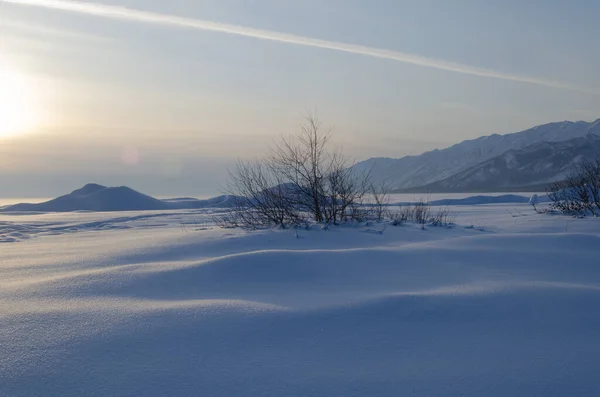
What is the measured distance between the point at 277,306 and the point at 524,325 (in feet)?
5.48

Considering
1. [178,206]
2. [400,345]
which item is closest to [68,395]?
[400,345]

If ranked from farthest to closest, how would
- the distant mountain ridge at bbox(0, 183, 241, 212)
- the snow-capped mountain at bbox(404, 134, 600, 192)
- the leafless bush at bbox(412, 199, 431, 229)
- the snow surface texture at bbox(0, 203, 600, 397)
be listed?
the snow-capped mountain at bbox(404, 134, 600, 192) → the distant mountain ridge at bbox(0, 183, 241, 212) → the leafless bush at bbox(412, 199, 431, 229) → the snow surface texture at bbox(0, 203, 600, 397)

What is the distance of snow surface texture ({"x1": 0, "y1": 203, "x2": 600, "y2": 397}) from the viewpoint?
2264 mm

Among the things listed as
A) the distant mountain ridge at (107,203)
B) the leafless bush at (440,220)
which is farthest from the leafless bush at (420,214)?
the distant mountain ridge at (107,203)

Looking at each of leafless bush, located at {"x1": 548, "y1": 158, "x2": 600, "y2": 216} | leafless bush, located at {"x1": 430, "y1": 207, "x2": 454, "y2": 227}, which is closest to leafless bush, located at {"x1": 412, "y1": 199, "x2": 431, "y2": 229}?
leafless bush, located at {"x1": 430, "y1": 207, "x2": 454, "y2": 227}

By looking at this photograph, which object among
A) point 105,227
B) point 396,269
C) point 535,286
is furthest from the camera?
point 105,227

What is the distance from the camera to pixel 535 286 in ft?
12.1

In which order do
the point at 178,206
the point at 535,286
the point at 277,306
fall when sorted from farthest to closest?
the point at 178,206, the point at 535,286, the point at 277,306

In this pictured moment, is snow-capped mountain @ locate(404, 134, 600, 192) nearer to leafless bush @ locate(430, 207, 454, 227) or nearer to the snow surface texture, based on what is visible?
leafless bush @ locate(430, 207, 454, 227)

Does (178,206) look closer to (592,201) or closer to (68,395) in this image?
(592,201)

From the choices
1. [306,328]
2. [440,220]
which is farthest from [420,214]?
[306,328]

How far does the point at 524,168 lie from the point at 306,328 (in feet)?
497

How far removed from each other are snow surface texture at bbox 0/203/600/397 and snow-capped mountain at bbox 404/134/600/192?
12765cm

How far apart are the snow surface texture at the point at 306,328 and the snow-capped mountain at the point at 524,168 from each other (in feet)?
419
